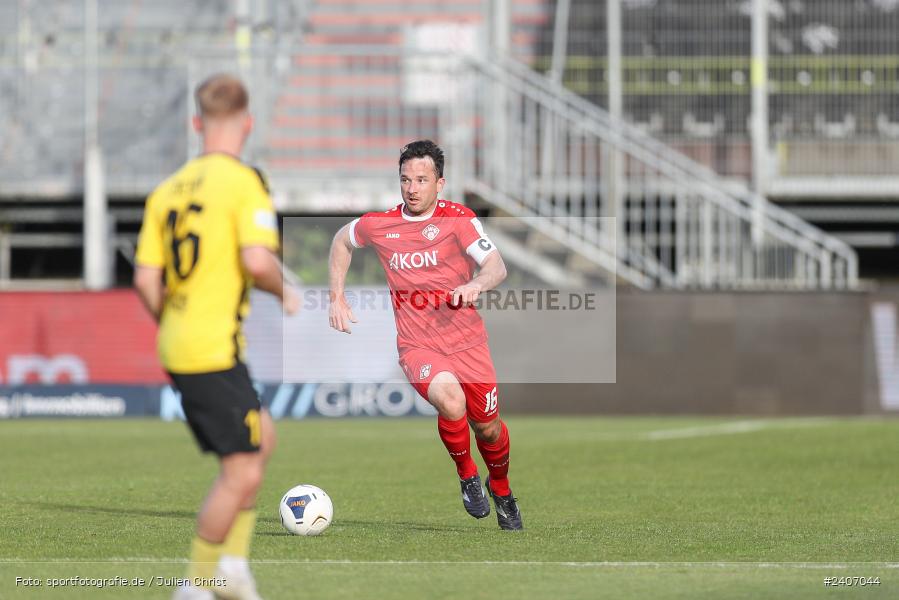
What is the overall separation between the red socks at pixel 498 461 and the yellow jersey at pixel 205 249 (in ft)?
10.7

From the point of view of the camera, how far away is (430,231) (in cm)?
887

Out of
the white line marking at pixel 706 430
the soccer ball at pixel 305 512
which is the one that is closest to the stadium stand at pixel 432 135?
the white line marking at pixel 706 430

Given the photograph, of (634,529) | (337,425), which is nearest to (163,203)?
(634,529)

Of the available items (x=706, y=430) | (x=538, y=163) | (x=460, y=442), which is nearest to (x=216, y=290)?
(x=460, y=442)

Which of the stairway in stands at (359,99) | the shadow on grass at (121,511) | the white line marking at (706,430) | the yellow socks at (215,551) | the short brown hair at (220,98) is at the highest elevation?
the stairway in stands at (359,99)

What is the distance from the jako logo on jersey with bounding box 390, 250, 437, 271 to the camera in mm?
8875

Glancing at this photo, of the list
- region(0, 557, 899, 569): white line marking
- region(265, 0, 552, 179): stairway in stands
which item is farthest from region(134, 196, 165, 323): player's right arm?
region(265, 0, 552, 179): stairway in stands

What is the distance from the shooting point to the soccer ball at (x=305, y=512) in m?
8.22

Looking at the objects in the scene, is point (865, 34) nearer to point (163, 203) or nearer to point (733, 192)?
point (733, 192)

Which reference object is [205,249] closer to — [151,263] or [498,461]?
[151,263]

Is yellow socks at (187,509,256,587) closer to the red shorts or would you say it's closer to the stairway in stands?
the red shorts

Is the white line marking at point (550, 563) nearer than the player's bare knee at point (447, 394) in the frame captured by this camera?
Yes

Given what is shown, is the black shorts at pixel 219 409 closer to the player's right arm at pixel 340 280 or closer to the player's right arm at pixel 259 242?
the player's right arm at pixel 259 242

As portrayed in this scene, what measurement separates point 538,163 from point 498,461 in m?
14.2
